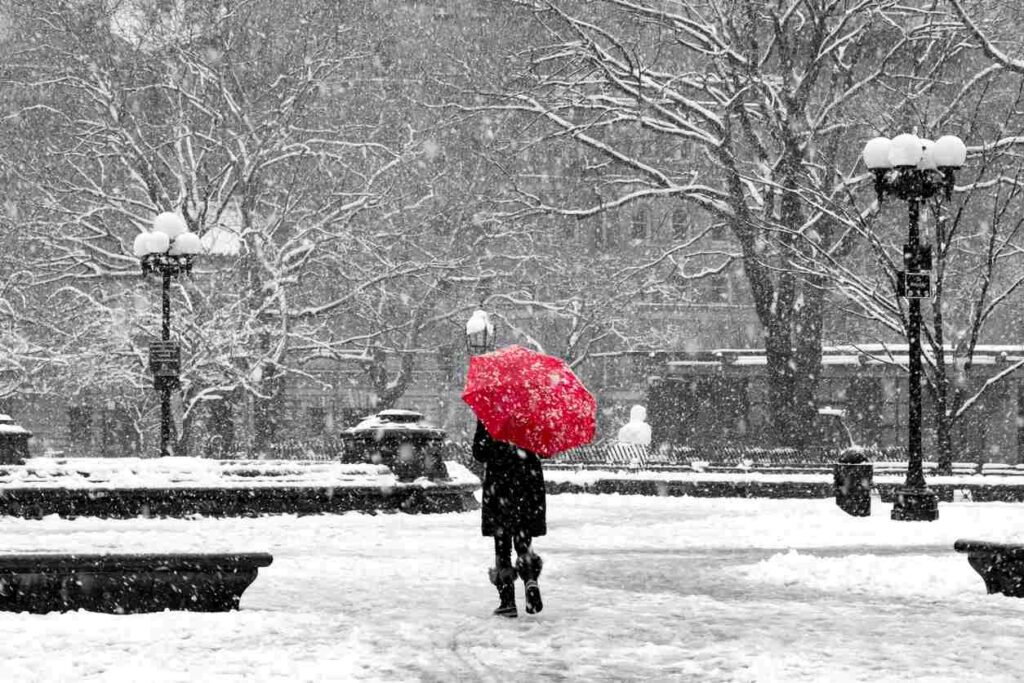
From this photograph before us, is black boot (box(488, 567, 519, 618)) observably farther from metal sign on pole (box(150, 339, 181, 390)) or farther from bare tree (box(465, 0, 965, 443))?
bare tree (box(465, 0, 965, 443))

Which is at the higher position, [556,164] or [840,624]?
[556,164]

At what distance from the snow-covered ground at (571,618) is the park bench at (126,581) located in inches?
8.0

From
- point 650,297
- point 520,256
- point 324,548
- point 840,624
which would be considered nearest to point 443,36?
point 520,256

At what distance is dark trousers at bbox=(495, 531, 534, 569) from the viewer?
10.1 m

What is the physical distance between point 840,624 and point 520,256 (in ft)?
99.2

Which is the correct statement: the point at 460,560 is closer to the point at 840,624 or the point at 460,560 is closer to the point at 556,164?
the point at 840,624

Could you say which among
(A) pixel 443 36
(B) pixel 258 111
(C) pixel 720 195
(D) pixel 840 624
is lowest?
(D) pixel 840 624

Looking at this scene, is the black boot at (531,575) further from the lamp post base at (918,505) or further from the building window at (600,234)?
the building window at (600,234)

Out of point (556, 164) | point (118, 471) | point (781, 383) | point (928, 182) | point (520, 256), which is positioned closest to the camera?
point (928, 182)

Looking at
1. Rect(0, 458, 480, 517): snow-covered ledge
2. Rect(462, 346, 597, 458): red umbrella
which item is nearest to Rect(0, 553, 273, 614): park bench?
Rect(462, 346, 597, 458): red umbrella

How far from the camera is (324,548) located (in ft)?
51.7

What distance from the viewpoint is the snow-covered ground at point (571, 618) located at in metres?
8.31

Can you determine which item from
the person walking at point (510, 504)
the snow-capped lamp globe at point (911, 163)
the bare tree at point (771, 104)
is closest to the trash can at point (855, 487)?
the snow-capped lamp globe at point (911, 163)

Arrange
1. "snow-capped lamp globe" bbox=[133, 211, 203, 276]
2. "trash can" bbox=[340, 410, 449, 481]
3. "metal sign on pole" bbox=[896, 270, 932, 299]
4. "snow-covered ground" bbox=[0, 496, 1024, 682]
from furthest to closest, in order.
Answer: "snow-capped lamp globe" bbox=[133, 211, 203, 276] → "trash can" bbox=[340, 410, 449, 481] → "metal sign on pole" bbox=[896, 270, 932, 299] → "snow-covered ground" bbox=[0, 496, 1024, 682]
